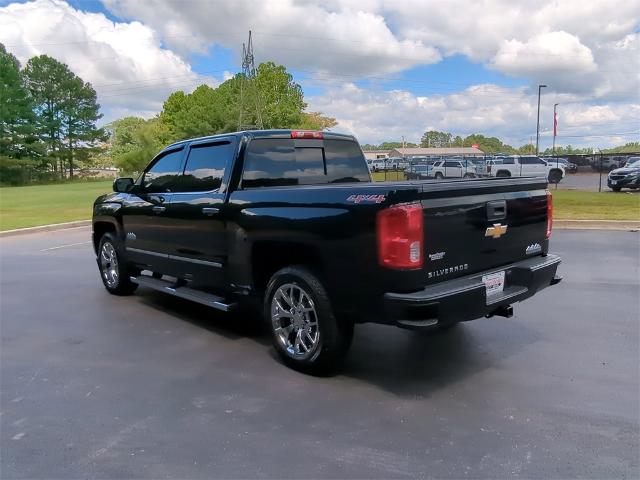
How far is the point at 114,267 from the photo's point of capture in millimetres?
7027

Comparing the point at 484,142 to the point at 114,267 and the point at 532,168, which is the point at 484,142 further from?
the point at 114,267

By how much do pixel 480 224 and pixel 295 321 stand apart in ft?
5.35

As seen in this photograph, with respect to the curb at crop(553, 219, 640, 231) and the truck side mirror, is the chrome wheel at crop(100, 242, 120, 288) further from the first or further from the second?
the curb at crop(553, 219, 640, 231)

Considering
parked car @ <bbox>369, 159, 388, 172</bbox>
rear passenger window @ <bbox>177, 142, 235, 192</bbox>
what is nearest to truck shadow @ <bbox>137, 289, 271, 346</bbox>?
rear passenger window @ <bbox>177, 142, 235, 192</bbox>

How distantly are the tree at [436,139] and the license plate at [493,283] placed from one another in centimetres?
18320

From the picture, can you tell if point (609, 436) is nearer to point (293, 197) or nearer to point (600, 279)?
point (293, 197)

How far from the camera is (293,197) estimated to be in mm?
4203

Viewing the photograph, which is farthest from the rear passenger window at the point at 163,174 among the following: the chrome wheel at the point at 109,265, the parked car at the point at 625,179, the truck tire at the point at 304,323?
the parked car at the point at 625,179

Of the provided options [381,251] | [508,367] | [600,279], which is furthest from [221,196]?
[600,279]

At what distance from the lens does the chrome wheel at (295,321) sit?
13.8 feet

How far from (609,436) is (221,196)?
11.6 ft

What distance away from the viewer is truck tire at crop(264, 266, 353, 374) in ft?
13.2

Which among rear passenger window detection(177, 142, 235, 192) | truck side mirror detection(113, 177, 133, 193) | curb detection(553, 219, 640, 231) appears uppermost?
rear passenger window detection(177, 142, 235, 192)

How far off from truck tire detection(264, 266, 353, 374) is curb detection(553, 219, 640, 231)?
1022cm
